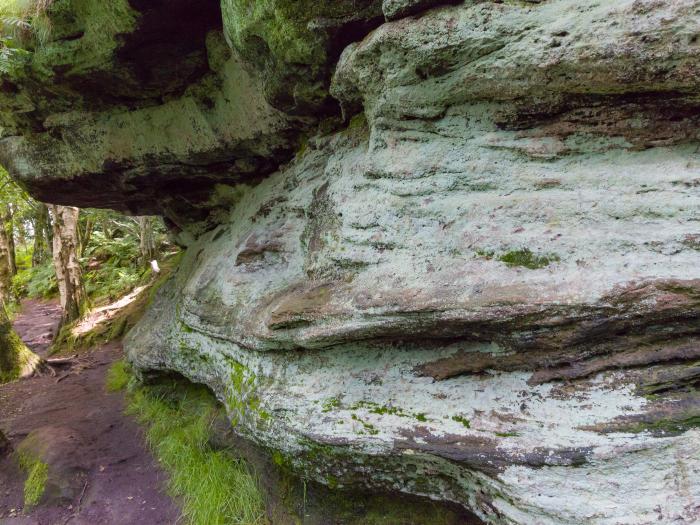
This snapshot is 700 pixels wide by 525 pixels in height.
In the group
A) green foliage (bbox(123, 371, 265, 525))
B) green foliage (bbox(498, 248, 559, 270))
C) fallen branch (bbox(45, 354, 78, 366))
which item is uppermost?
fallen branch (bbox(45, 354, 78, 366))

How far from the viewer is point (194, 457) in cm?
618

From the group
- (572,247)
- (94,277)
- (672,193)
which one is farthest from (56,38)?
(94,277)

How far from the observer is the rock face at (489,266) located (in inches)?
115

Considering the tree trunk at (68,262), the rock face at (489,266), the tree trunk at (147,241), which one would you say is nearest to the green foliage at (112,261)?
the tree trunk at (147,241)

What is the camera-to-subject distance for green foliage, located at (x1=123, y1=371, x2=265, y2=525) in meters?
5.22

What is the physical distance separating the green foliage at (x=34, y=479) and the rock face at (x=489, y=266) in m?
3.29

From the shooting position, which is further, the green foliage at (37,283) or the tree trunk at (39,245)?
the tree trunk at (39,245)

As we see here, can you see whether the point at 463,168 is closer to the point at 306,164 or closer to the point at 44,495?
the point at 306,164

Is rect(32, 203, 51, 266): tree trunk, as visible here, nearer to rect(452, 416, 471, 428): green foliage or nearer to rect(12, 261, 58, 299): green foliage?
rect(12, 261, 58, 299): green foliage

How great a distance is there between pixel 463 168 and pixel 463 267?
36.8 inches

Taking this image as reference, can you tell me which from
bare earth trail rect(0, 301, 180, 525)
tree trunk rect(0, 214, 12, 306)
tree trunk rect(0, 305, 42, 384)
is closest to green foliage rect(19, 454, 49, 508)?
bare earth trail rect(0, 301, 180, 525)

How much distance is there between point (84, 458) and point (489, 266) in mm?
6714

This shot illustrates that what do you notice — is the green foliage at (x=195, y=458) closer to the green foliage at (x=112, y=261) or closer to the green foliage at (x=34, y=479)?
the green foliage at (x=34, y=479)

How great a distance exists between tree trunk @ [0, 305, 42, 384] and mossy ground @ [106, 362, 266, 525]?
357cm
